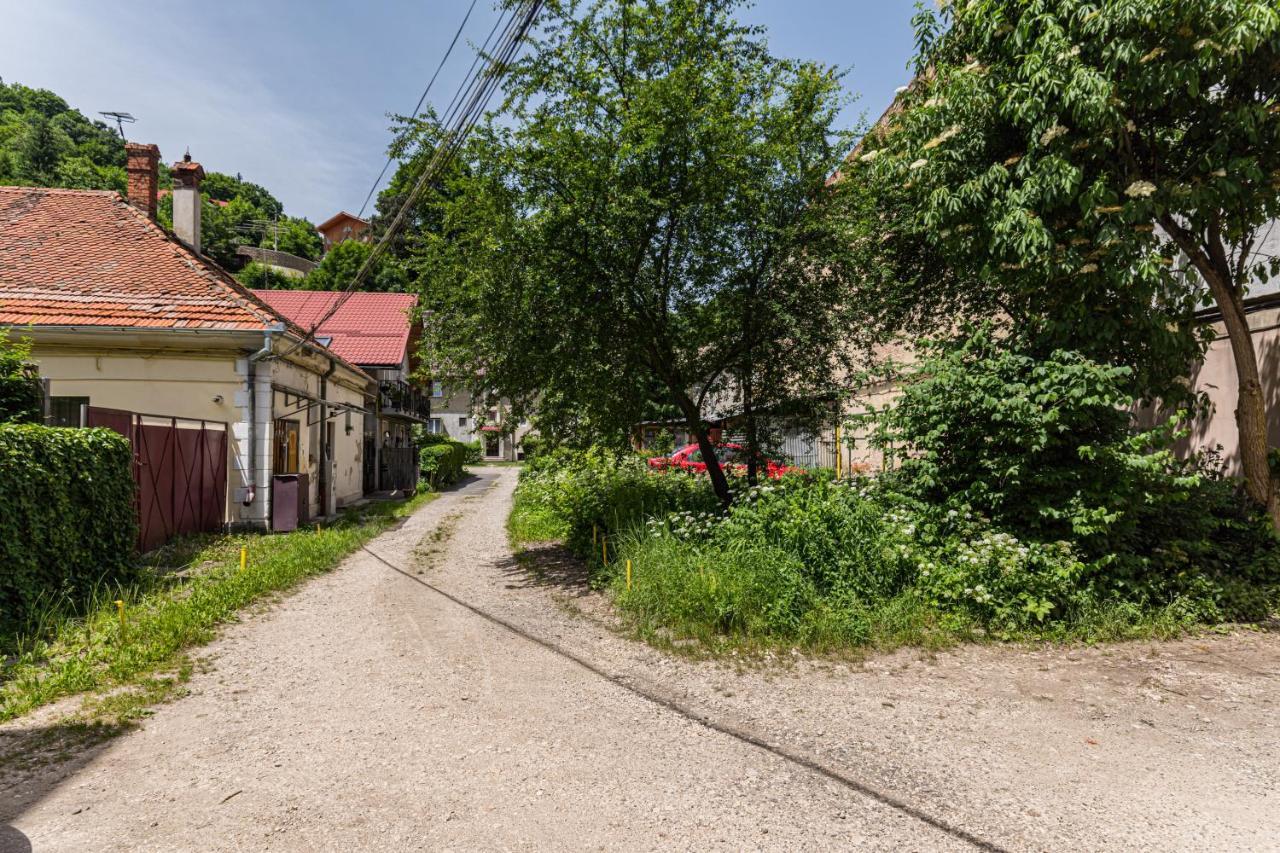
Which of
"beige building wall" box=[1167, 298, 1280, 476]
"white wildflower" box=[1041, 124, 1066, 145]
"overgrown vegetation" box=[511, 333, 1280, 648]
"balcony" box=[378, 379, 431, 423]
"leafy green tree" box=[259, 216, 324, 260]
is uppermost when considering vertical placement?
"leafy green tree" box=[259, 216, 324, 260]

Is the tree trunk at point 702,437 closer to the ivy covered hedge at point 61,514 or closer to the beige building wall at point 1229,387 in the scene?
the beige building wall at point 1229,387

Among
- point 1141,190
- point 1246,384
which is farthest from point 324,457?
point 1246,384

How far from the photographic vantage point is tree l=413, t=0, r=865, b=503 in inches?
294

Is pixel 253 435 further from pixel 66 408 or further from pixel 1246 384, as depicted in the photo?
pixel 1246 384

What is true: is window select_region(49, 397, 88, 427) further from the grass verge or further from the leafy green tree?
the leafy green tree

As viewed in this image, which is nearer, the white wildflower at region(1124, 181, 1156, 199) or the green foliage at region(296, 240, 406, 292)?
the white wildflower at region(1124, 181, 1156, 199)

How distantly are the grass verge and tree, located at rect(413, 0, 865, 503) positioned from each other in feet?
11.4

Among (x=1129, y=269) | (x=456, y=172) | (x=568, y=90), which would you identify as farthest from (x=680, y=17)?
(x=1129, y=269)

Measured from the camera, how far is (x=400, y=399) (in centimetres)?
2636

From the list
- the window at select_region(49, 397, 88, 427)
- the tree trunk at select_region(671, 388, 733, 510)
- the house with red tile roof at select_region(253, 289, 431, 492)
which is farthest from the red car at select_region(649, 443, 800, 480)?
the house with red tile roof at select_region(253, 289, 431, 492)

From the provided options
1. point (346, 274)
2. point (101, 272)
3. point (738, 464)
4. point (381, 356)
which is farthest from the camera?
point (346, 274)

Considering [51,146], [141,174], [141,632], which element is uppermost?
[51,146]

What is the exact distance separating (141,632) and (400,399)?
21705 millimetres

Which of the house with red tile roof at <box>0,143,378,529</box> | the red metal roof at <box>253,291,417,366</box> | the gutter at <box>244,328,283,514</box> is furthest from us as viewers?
the red metal roof at <box>253,291,417,366</box>
